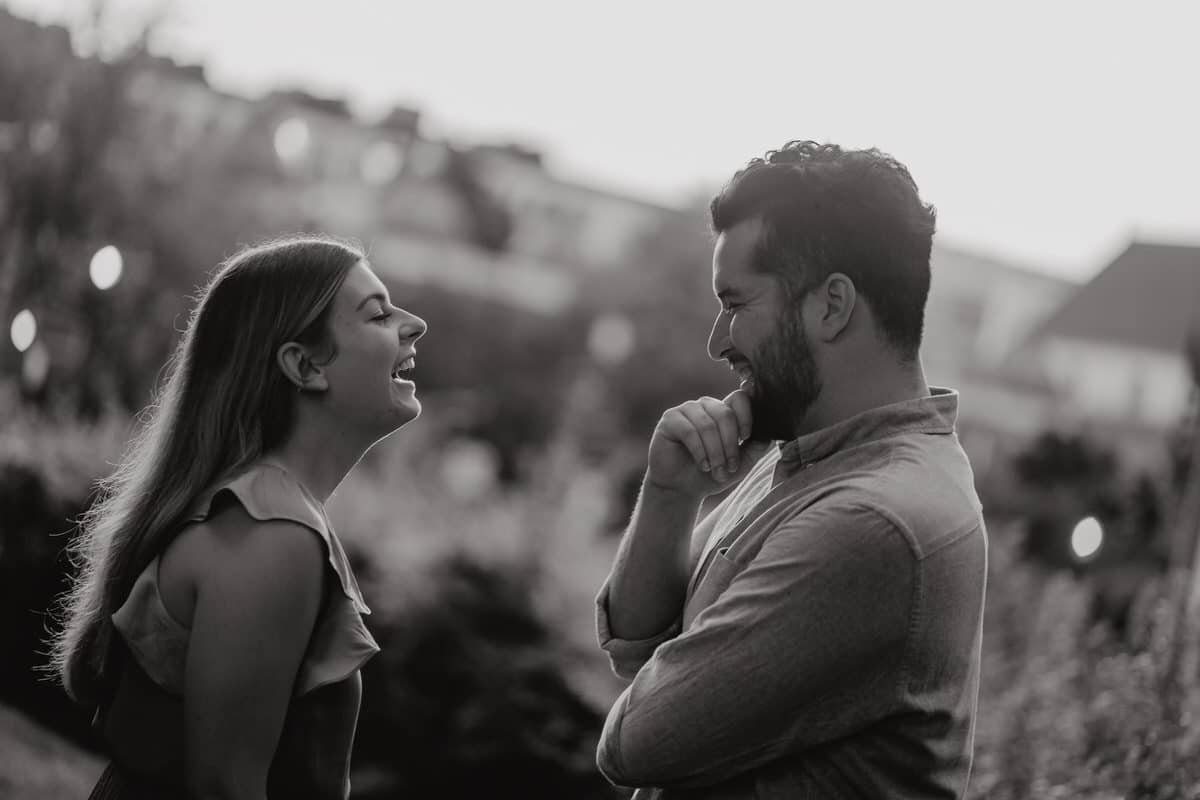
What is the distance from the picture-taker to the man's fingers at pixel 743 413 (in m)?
2.33

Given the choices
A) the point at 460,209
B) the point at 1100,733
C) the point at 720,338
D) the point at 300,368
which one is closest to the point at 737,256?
the point at 720,338

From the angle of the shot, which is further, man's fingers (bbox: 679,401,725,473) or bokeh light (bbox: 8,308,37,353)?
bokeh light (bbox: 8,308,37,353)

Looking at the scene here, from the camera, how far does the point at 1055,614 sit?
341 inches

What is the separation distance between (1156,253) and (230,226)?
36.8 metres

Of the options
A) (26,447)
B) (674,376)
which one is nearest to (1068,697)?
(26,447)

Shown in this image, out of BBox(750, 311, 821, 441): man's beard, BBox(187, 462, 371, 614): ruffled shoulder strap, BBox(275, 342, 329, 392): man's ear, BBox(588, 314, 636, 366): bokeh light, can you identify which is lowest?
BBox(588, 314, 636, 366): bokeh light

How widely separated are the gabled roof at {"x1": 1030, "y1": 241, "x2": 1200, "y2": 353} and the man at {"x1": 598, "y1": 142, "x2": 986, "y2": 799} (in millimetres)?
45650

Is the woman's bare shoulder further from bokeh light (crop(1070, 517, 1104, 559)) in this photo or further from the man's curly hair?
bokeh light (crop(1070, 517, 1104, 559))

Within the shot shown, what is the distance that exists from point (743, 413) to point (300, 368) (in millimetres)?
931

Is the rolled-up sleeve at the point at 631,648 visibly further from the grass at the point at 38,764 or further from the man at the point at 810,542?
the grass at the point at 38,764

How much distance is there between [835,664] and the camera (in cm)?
198

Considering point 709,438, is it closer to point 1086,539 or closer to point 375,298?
point 375,298

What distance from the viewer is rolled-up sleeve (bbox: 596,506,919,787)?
6.49 feet

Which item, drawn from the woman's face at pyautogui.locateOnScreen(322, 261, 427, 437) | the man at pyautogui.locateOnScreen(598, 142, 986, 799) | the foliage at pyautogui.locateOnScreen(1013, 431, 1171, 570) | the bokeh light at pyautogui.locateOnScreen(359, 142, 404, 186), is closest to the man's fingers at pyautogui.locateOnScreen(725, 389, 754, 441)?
the man at pyautogui.locateOnScreen(598, 142, 986, 799)
